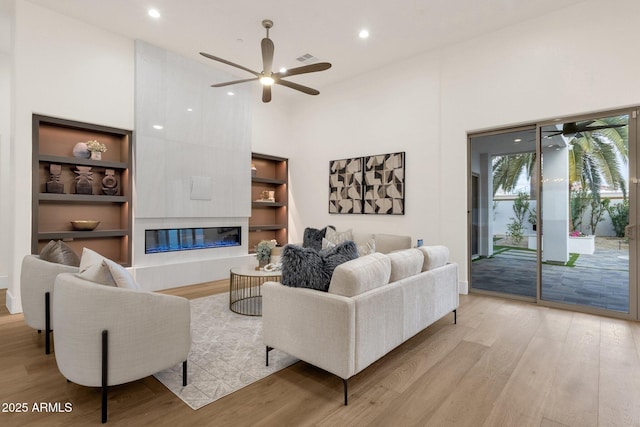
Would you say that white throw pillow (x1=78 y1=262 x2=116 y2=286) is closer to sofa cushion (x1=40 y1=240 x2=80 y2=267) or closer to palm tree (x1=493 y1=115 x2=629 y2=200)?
sofa cushion (x1=40 y1=240 x2=80 y2=267)

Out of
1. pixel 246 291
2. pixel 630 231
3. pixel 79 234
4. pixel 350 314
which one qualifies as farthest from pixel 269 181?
pixel 630 231

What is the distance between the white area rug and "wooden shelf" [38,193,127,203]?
2.25 meters

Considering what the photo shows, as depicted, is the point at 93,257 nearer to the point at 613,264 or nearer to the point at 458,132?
the point at 458,132

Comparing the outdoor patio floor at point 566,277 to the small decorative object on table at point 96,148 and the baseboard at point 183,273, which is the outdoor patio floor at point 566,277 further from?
the small decorative object on table at point 96,148

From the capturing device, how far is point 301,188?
23.6 ft

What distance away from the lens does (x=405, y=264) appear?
9.21ft

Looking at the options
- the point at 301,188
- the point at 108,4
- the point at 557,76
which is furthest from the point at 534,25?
the point at 108,4

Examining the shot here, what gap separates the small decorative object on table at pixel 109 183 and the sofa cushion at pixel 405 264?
419 centimetres

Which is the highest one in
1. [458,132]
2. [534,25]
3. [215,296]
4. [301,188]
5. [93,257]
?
[534,25]

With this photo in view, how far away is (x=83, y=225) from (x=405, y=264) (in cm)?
428

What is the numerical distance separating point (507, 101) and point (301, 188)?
4134mm

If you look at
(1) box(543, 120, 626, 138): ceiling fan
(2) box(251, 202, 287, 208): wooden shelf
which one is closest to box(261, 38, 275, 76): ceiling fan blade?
(2) box(251, 202, 287, 208): wooden shelf

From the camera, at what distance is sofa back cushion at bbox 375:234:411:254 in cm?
505

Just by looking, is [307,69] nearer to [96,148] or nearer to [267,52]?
[267,52]
